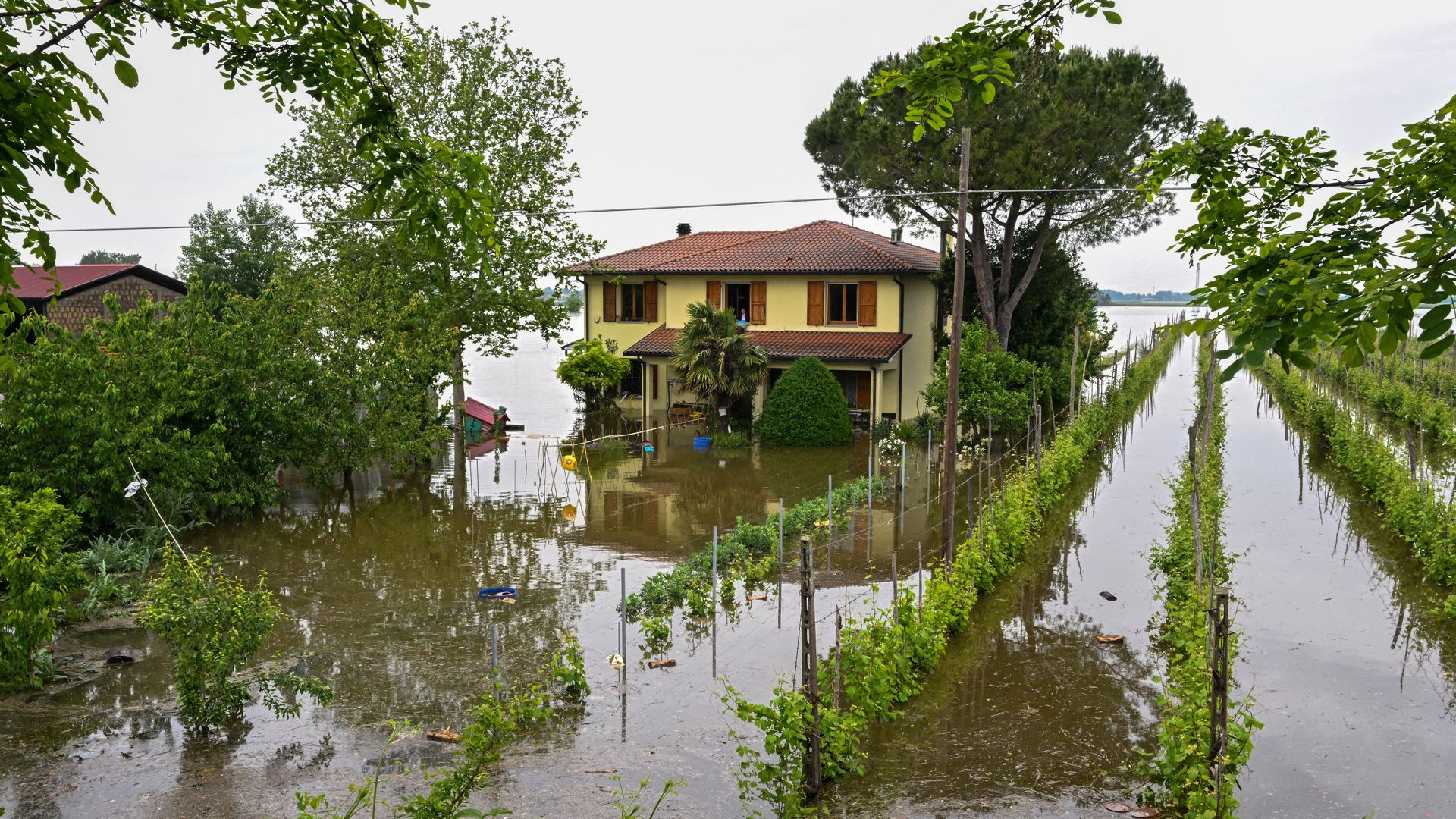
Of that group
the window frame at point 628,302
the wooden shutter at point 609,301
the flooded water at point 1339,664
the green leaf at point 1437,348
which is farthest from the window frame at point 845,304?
the green leaf at point 1437,348

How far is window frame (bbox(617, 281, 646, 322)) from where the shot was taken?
32594mm

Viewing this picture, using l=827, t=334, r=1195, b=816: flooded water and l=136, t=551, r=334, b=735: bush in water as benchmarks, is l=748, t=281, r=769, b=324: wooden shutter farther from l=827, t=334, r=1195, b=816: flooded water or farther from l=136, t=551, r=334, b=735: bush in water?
l=136, t=551, r=334, b=735: bush in water

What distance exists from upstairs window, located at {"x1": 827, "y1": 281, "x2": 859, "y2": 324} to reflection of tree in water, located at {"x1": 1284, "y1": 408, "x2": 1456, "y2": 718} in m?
12.3

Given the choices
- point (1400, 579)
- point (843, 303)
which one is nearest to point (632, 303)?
point (843, 303)

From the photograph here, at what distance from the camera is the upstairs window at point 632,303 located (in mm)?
32719

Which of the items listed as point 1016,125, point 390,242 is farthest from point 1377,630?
point 390,242

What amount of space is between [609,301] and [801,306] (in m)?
7.11

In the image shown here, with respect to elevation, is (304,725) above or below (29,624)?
below

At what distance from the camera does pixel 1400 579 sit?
14.0 metres

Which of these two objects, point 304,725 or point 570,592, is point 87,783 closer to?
point 304,725

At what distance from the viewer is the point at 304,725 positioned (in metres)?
9.49

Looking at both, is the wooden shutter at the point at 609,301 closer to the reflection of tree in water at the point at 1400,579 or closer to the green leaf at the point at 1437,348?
the reflection of tree in water at the point at 1400,579

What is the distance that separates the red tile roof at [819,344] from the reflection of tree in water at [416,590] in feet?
32.6

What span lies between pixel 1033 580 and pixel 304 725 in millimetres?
9687
